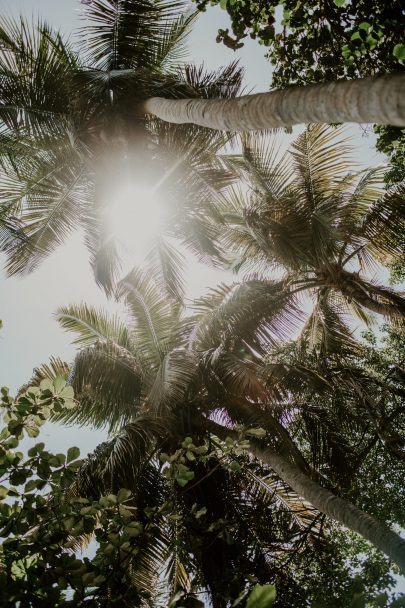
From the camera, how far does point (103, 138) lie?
705cm

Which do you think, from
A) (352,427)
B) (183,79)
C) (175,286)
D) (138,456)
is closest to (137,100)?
(183,79)

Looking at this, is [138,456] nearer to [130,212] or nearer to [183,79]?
[130,212]

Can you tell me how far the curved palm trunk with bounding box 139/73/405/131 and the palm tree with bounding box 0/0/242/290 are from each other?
2.26m

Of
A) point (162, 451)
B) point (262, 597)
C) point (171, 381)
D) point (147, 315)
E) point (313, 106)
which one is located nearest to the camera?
point (262, 597)

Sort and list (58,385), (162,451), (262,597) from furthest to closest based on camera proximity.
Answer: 1. (162,451)
2. (58,385)
3. (262,597)

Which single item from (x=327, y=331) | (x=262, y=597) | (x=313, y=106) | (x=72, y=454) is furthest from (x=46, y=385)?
(x=327, y=331)

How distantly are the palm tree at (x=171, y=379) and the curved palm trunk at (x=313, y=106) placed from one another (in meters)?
4.00

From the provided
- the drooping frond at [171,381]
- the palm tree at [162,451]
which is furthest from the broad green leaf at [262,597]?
the drooping frond at [171,381]

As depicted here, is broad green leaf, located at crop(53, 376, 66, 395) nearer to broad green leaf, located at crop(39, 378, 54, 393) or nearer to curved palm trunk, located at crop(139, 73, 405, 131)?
→ broad green leaf, located at crop(39, 378, 54, 393)

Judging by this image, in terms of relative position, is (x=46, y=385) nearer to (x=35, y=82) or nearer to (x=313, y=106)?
(x=313, y=106)

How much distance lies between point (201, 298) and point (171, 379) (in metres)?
2.49

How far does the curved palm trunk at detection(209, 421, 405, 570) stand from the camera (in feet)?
14.5

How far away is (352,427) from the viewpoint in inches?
281

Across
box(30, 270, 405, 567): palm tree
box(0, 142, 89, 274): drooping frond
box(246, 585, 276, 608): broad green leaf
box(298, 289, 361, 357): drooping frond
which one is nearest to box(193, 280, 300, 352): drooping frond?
box(30, 270, 405, 567): palm tree
